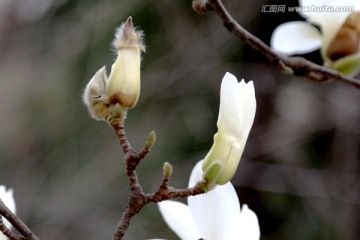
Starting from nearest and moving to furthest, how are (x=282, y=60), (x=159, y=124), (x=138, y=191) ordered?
1. (x=138, y=191)
2. (x=282, y=60)
3. (x=159, y=124)

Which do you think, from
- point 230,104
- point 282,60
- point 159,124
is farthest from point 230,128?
point 159,124

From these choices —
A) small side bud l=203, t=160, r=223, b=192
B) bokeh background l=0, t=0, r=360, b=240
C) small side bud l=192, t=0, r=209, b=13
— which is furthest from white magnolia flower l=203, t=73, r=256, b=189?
bokeh background l=0, t=0, r=360, b=240

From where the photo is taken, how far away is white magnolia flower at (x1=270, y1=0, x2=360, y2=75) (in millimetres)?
616

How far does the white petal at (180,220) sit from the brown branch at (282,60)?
0.51 ft

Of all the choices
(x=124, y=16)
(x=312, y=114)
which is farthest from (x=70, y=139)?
(x=312, y=114)

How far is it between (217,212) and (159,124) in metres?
1.78

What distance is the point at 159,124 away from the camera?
7.50 ft

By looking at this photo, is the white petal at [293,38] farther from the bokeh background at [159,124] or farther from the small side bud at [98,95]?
the bokeh background at [159,124]

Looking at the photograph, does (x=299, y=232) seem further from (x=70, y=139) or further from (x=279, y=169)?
(x=70, y=139)

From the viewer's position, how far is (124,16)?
2262mm

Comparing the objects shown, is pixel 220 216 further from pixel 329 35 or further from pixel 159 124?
pixel 159 124

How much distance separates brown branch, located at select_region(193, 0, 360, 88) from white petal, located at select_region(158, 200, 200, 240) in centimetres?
16

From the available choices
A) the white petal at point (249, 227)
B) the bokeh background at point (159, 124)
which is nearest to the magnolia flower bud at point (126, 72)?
the white petal at point (249, 227)

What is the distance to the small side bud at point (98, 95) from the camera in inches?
19.2
